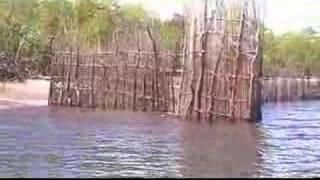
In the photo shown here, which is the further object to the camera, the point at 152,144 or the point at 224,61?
the point at 224,61

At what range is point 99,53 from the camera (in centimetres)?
528

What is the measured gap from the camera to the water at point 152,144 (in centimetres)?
482

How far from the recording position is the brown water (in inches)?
190

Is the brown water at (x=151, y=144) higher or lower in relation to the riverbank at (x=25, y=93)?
lower

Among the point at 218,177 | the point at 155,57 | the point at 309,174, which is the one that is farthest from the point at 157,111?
the point at 309,174

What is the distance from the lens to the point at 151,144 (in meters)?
5.06

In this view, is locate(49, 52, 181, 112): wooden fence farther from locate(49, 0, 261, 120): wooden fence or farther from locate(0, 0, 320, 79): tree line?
locate(0, 0, 320, 79): tree line

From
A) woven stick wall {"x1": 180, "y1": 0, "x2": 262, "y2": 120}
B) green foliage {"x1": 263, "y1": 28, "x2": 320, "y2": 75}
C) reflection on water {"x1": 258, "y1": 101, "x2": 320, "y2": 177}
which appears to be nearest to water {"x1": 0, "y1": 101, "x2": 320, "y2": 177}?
reflection on water {"x1": 258, "y1": 101, "x2": 320, "y2": 177}

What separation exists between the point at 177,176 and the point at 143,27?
1.09m

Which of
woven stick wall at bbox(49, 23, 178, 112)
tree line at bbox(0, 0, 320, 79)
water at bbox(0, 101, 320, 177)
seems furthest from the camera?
woven stick wall at bbox(49, 23, 178, 112)

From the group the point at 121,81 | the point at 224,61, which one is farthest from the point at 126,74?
the point at 224,61

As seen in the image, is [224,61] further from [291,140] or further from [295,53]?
[291,140]

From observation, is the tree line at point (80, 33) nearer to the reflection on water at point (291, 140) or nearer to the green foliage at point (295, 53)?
the green foliage at point (295, 53)

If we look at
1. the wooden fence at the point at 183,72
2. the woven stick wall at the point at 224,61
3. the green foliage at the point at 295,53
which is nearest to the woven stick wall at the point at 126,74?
the wooden fence at the point at 183,72
